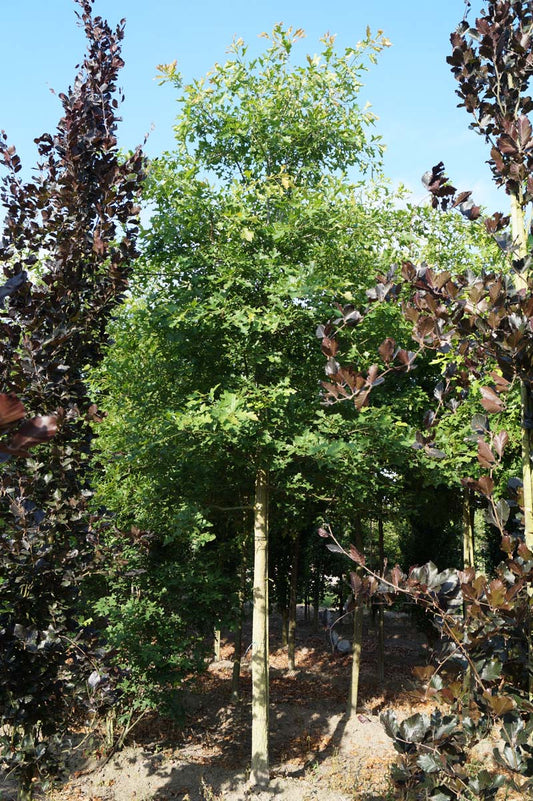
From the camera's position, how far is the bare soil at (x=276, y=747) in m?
8.09

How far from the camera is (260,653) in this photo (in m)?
8.49

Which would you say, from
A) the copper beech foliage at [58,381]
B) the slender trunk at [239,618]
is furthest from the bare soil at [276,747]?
the copper beech foliage at [58,381]

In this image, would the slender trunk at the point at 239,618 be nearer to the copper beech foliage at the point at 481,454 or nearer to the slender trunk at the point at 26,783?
the slender trunk at the point at 26,783

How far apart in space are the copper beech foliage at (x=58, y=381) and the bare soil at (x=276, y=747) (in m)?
2.70

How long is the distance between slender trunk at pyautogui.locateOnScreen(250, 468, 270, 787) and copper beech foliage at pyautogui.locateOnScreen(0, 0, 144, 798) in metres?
4.49

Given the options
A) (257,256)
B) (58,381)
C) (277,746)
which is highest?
(257,256)

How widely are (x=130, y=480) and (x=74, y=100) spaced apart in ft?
19.5

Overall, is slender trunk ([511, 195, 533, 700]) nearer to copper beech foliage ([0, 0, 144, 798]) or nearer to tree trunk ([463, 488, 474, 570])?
copper beech foliage ([0, 0, 144, 798])

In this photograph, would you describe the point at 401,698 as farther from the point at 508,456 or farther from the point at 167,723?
the point at 508,456

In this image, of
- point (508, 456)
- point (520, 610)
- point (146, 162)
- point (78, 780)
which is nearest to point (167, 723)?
point (78, 780)

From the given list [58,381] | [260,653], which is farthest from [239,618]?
[58,381]

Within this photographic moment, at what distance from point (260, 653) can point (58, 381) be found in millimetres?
5816

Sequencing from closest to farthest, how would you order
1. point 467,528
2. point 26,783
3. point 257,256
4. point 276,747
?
point 26,783, point 257,256, point 276,747, point 467,528

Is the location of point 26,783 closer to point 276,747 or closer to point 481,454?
point 481,454
